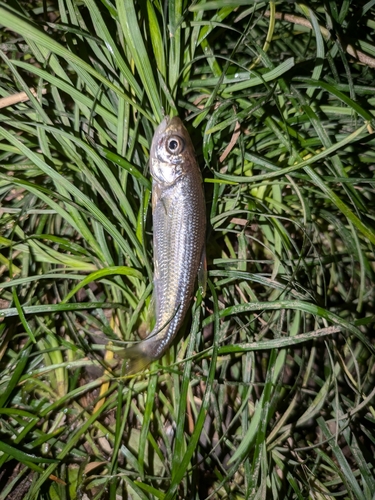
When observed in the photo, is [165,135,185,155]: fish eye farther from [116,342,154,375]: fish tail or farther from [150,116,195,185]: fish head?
[116,342,154,375]: fish tail

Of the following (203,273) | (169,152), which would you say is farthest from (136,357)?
(169,152)

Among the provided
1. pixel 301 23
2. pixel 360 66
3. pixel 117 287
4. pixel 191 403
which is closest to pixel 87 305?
pixel 117 287

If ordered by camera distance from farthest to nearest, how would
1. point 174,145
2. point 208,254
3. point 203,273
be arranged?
point 208,254, point 203,273, point 174,145

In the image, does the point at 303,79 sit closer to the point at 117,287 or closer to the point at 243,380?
the point at 117,287

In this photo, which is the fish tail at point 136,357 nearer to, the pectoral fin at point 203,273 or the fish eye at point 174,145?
the pectoral fin at point 203,273

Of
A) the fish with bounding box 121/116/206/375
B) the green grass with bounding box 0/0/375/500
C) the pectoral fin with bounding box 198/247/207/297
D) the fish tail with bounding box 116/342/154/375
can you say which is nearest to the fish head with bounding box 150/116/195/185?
the fish with bounding box 121/116/206/375

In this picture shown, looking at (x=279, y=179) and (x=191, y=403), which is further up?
(x=279, y=179)

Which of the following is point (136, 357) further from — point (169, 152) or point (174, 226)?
point (169, 152)
